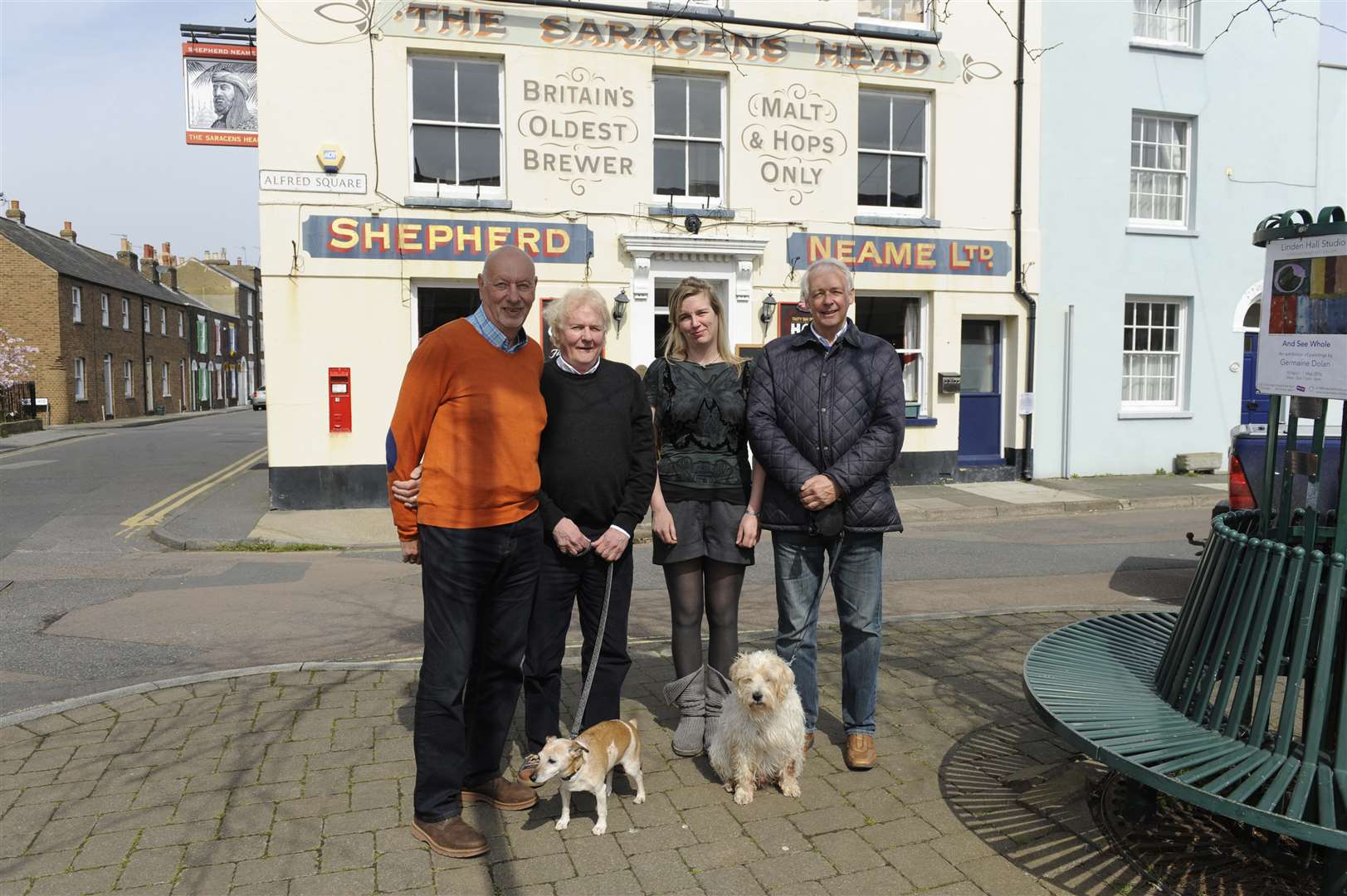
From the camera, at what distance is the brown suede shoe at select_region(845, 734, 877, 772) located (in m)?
3.90

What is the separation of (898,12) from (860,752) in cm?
1314

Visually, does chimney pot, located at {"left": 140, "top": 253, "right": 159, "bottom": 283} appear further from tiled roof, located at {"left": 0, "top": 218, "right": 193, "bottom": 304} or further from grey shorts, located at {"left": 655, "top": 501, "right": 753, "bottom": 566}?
grey shorts, located at {"left": 655, "top": 501, "right": 753, "bottom": 566}

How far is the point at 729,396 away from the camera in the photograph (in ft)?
13.1

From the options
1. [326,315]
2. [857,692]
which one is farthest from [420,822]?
[326,315]

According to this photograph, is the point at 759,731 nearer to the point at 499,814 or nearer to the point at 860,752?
the point at 860,752

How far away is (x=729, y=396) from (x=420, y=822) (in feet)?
6.74

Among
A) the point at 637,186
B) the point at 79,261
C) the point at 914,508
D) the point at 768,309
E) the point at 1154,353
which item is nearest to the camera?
the point at 914,508

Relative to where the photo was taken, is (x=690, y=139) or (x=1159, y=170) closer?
(x=690, y=139)

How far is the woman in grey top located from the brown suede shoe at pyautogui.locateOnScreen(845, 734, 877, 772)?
23.1 inches

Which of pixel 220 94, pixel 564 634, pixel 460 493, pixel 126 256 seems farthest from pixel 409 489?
pixel 126 256

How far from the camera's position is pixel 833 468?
149 inches

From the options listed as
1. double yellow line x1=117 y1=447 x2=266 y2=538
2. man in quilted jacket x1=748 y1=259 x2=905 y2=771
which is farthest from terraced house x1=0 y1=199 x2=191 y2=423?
man in quilted jacket x1=748 y1=259 x2=905 y2=771

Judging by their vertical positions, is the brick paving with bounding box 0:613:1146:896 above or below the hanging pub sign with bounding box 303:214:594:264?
below

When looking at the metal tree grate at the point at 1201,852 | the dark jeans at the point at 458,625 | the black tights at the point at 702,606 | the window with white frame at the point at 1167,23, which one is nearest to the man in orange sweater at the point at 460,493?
the dark jeans at the point at 458,625
